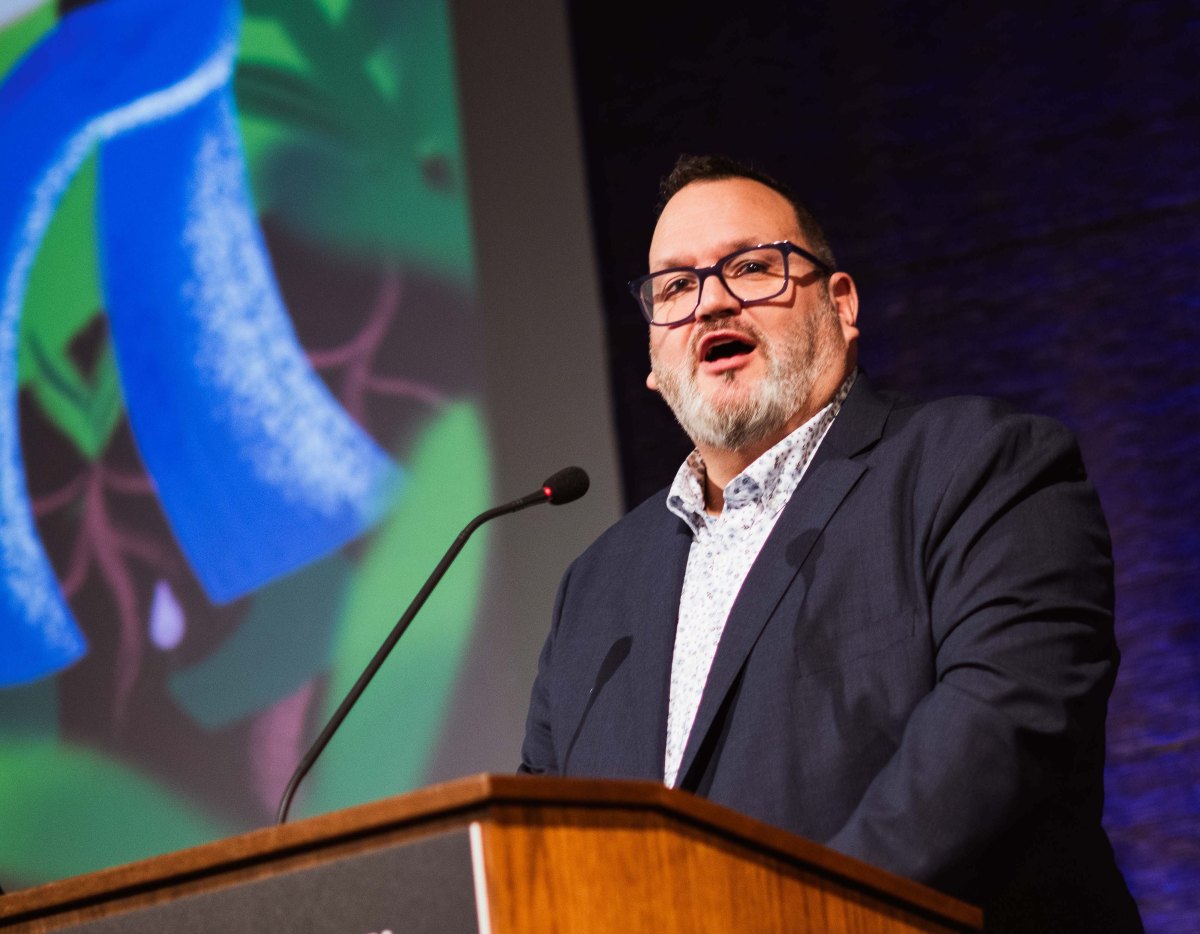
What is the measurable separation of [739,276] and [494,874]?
4.68 ft

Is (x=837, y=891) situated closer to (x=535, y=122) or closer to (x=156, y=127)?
(x=535, y=122)

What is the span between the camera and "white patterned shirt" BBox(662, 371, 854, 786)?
197 centimetres

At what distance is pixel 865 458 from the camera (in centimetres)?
201

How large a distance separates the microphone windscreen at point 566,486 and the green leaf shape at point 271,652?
1050 millimetres

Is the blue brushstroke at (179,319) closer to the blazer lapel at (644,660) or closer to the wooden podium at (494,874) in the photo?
the blazer lapel at (644,660)

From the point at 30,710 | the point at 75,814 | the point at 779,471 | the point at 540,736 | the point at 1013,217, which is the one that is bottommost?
the point at 75,814

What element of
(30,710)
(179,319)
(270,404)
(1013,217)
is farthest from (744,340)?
(30,710)

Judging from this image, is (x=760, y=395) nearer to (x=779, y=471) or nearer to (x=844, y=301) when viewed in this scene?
(x=779, y=471)

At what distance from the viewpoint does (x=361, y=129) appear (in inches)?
129

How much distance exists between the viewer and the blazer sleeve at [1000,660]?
1508mm

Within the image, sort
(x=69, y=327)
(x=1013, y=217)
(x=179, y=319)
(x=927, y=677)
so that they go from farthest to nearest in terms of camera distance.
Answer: (x=69, y=327)
(x=179, y=319)
(x=1013, y=217)
(x=927, y=677)

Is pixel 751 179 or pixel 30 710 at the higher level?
pixel 751 179

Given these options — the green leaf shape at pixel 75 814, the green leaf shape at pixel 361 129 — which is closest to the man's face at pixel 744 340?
the green leaf shape at pixel 361 129

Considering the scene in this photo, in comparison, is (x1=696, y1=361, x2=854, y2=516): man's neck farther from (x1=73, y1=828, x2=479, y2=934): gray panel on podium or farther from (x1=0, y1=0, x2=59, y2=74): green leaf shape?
(x1=0, y1=0, x2=59, y2=74): green leaf shape
